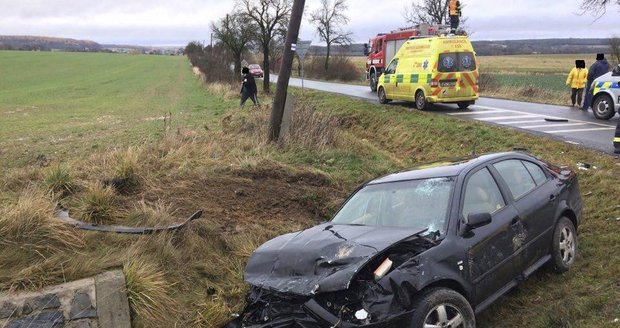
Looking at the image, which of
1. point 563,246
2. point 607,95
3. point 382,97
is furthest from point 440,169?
point 382,97

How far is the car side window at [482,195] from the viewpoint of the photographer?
473 cm

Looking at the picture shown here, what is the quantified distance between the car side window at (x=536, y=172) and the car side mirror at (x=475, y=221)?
60.8 inches

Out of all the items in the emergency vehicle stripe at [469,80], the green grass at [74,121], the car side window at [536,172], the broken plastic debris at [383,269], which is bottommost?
the green grass at [74,121]

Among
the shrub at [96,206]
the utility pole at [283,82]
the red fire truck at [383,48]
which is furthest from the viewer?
the red fire truck at [383,48]

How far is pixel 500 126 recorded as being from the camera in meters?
13.4

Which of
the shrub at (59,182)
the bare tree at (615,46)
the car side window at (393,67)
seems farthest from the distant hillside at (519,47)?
the shrub at (59,182)

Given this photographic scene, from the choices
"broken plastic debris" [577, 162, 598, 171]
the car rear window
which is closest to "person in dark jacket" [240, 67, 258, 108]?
the car rear window

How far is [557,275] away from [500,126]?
27.4 ft

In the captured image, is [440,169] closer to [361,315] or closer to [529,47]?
[361,315]

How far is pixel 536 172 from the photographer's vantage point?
5.77 m

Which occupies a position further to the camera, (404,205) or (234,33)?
(234,33)

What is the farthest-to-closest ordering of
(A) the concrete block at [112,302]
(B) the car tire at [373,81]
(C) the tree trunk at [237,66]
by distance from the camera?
(C) the tree trunk at [237,66] → (B) the car tire at [373,81] → (A) the concrete block at [112,302]

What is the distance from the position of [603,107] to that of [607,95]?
0.35m

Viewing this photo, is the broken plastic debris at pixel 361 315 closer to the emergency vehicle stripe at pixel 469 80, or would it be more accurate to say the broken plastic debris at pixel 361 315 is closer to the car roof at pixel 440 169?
the car roof at pixel 440 169
